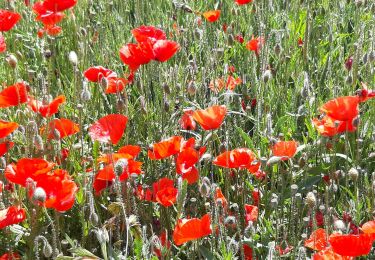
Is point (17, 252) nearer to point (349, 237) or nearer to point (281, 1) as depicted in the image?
point (349, 237)

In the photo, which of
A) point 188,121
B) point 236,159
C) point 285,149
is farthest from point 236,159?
point 188,121

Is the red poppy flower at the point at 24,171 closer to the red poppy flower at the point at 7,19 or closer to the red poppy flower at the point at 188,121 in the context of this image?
the red poppy flower at the point at 188,121

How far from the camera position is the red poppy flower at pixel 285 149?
193 centimetres

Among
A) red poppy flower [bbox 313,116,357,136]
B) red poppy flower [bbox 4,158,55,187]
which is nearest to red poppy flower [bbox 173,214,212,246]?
red poppy flower [bbox 4,158,55,187]

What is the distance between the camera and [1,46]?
97.8 inches

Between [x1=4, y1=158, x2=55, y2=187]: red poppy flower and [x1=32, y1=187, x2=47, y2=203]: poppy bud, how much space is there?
0.16m

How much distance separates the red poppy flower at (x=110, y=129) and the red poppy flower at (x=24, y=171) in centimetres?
26

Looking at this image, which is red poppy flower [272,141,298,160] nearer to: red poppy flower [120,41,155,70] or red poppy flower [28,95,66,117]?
red poppy flower [120,41,155,70]

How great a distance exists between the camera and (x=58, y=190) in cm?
182

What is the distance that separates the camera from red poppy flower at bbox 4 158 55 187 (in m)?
1.83

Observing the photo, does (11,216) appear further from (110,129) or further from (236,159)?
(236,159)

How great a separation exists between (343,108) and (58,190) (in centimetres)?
76

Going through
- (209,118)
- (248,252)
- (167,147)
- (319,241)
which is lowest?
(248,252)

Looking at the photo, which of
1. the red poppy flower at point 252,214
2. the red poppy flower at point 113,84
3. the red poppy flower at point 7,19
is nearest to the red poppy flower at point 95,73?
the red poppy flower at point 113,84
